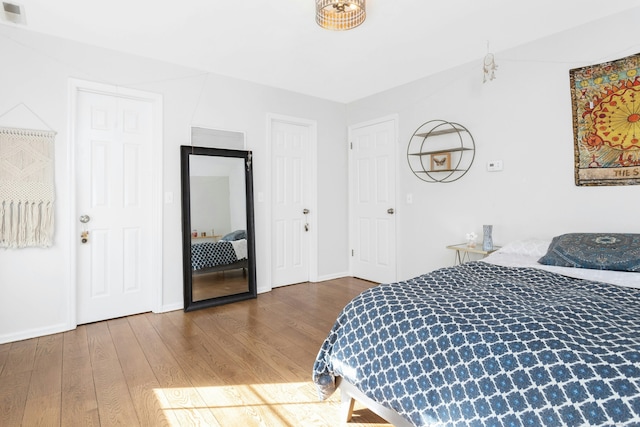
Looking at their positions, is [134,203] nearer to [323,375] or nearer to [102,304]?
[102,304]

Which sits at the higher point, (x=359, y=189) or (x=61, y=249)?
(x=359, y=189)

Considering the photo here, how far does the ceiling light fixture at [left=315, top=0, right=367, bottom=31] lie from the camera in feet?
7.19

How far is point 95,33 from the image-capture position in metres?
2.82

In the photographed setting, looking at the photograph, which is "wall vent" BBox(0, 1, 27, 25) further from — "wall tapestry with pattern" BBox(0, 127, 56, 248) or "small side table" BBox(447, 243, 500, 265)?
"small side table" BBox(447, 243, 500, 265)

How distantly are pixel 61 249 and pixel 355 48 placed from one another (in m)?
3.09

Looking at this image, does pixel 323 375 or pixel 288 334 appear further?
pixel 288 334

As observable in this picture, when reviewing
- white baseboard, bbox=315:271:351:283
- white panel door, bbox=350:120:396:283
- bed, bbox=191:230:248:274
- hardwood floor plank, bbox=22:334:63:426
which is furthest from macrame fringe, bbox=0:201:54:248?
white panel door, bbox=350:120:396:283

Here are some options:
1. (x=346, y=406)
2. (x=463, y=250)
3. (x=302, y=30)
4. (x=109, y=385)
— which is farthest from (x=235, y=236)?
(x=346, y=406)

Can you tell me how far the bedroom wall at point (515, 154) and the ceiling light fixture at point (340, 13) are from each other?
1.13 meters

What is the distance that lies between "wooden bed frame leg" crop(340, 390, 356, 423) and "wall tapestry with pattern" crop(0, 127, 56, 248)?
2681 mm

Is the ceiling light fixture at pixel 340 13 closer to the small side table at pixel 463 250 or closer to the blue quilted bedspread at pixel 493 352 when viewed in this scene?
the blue quilted bedspread at pixel 493 352

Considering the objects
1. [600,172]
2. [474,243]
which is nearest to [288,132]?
[474,243]

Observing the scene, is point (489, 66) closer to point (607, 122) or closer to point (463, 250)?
point (607, 122)

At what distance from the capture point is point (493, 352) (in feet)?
3.60
